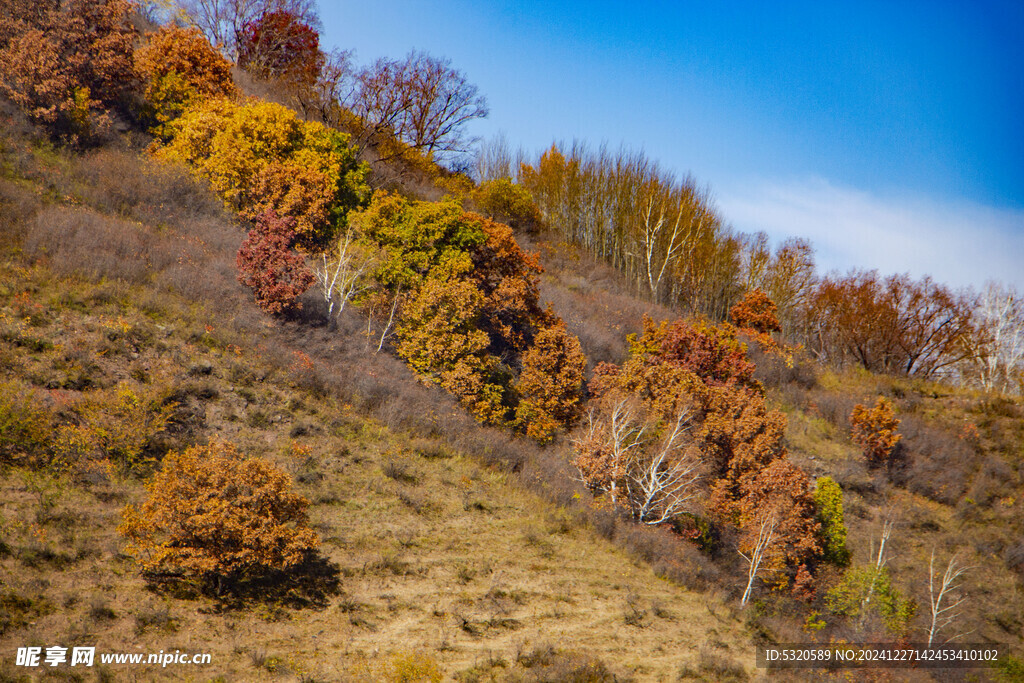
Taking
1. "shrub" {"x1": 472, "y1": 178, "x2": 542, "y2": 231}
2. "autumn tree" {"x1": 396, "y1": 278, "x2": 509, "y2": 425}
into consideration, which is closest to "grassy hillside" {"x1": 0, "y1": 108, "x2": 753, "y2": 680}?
"autumn tree" {"x1": 396, "y1": 278, "x2": 509, "y2": 425}

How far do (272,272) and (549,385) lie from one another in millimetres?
12502

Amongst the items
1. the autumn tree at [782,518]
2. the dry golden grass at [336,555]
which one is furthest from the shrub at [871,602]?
the dry golden grass at [336,555]

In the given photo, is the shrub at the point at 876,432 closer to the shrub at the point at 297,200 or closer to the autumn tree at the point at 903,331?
the autumn tree at the point at 903,331

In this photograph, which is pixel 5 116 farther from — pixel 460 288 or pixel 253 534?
pixel 253 534

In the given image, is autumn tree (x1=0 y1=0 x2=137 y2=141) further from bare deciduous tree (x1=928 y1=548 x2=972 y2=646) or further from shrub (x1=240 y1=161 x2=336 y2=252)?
bare deciduous tree (x1=928 y1=548 x2=972 y2=646)

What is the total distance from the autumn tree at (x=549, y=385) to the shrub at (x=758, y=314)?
664 inches

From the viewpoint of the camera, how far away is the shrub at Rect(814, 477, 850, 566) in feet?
76.7

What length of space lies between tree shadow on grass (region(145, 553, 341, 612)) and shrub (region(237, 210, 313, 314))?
39.7 feet

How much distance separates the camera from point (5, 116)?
2509cm

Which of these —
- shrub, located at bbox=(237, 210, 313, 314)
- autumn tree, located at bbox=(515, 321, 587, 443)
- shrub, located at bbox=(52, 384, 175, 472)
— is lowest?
shrub, located at bbox=(52, 384, 175, 472)

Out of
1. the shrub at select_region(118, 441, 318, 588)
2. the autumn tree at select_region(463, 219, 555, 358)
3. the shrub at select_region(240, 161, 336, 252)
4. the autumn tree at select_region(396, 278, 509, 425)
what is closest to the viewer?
the shrub at select_region(118, 441, 318, 588)

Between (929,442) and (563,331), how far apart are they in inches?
801

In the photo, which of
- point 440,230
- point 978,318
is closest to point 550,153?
point 440,230

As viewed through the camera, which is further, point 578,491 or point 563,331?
point 563,331
